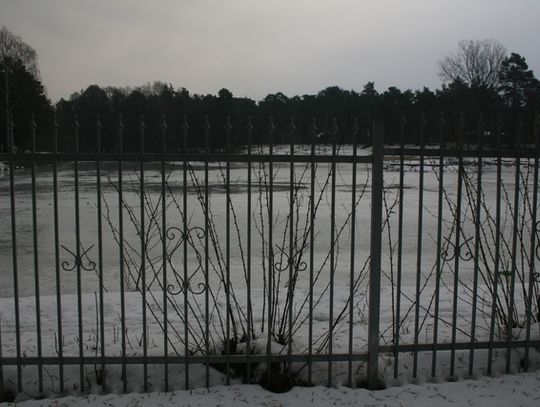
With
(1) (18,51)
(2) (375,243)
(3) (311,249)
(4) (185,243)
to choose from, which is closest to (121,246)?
(4) (185,243)

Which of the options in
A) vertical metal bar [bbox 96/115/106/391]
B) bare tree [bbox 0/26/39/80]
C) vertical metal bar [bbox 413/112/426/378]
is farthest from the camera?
bare tree [bbox 0/26/39/80]

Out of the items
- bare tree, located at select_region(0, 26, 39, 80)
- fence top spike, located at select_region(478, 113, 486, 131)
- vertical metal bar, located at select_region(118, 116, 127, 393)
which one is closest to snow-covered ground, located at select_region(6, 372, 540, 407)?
vertical metal bar, located at select_region(118, 116, 127, 393)

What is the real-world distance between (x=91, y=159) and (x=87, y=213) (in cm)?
1163

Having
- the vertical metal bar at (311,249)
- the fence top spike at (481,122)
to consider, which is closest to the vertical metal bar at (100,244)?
the vertical metal bar at (311,249)

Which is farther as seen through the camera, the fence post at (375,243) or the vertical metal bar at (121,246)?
the fence post at (375,243)

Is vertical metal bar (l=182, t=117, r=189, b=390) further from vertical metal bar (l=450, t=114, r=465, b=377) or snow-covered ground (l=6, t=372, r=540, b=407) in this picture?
vertical metal bar (l=450, t=114, r=465, b=377)

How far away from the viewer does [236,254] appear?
29.8 feet

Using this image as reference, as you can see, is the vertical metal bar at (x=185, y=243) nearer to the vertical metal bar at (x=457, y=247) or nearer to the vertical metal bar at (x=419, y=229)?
the vertical metal bar at (x=419, y=229)

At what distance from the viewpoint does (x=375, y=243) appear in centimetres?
362

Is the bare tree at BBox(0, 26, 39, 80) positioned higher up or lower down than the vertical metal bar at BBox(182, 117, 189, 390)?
higher up

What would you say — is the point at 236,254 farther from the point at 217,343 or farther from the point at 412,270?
the point at 217,343

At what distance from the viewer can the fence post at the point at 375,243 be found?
358cm

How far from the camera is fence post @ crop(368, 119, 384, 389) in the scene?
141 inches

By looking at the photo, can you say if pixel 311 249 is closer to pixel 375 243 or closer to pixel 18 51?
pixel 375 243
